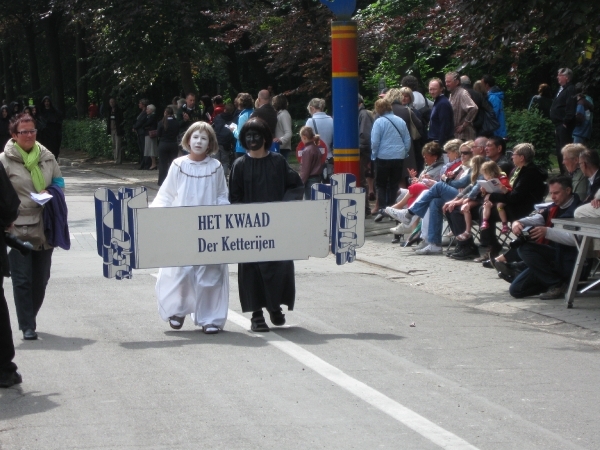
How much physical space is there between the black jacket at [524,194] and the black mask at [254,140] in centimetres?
402

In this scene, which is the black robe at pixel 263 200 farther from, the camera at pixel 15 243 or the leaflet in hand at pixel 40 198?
the camera at pixel 15 243

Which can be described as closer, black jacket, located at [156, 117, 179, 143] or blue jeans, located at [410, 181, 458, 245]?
blue jeans, located at [410, 181, 458, 245]

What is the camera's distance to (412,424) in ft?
19.5

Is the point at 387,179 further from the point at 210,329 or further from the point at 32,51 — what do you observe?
the point at 32,51

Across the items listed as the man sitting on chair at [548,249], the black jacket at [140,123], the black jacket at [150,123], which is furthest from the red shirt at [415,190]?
the black jacket at [140,123]

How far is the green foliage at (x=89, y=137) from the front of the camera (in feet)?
109

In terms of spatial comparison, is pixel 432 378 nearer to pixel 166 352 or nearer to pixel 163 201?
pixel 166 352

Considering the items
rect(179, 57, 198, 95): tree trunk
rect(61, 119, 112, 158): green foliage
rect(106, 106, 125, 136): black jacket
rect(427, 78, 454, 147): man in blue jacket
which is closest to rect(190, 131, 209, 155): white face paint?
rect(427, 78, 454, 147): man in blue jacket

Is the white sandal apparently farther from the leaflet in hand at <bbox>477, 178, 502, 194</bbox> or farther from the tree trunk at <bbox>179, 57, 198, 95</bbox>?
the tree trunk at <bbox>179, 57, 198, 95</bbox>

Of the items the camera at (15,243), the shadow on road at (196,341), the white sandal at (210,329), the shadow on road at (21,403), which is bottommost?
the shadow on road at (196,341)

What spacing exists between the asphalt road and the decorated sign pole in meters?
2.92

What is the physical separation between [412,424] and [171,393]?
1.57m

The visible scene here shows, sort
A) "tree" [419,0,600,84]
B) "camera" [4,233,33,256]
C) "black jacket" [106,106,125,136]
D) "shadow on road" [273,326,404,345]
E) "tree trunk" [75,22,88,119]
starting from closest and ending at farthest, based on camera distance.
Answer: "camera" [4,233,33,256]
"shadow on road" [273,326,404,345]
"tree" [419,0,600,84]
"black jacket" [106,106,125,136]
"tree trunk" [75,22,88,119]

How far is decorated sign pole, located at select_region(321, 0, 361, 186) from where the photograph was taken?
13.1 metres
